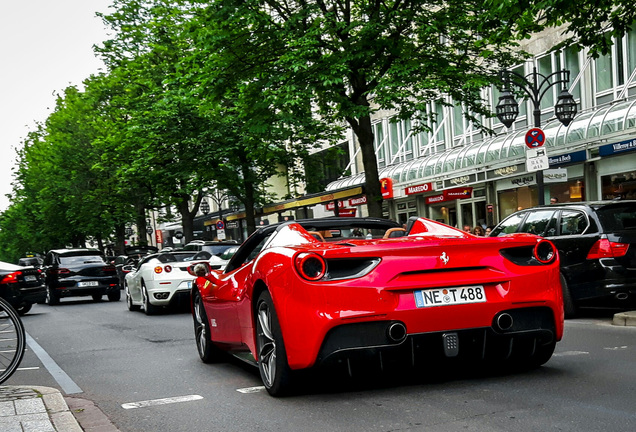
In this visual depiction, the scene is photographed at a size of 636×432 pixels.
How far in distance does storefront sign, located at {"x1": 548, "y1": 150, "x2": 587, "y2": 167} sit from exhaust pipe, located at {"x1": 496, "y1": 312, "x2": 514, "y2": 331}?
21.6 meters

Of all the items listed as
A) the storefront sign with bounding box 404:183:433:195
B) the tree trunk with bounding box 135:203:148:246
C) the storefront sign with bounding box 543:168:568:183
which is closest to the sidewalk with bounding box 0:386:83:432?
the storefront sign with bounding box 543:168:568:183

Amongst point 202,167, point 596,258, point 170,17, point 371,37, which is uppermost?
point 170,17

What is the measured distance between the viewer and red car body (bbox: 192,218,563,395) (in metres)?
5.51

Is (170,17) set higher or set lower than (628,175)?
higher

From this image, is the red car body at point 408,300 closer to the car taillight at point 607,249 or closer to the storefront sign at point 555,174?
the car taillight at point 607,249

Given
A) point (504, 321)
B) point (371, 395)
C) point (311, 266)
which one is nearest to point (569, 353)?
point (504, 321)

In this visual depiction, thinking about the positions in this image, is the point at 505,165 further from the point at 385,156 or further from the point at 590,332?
the point at 590,332

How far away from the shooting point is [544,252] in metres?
6.08

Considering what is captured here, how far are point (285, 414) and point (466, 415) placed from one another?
1.17 metres

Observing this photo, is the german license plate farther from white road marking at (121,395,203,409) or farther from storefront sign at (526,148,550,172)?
storefront sign at (526,148,550,172)

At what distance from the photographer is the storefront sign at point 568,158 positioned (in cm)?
2614

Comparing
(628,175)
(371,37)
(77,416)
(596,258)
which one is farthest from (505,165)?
(77,416)

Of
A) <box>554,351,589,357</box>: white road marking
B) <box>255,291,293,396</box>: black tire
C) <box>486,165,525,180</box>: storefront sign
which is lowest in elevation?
<box>554,351,589,357</box>: white road marking

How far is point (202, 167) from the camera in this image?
31766 millimetres
